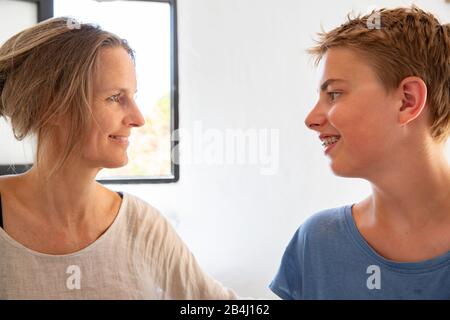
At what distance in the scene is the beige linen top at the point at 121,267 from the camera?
19.4 inches

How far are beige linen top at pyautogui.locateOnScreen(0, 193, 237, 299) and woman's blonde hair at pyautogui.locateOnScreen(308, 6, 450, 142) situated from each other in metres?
0.32

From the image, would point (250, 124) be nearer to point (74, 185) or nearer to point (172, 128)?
point (172, 128)

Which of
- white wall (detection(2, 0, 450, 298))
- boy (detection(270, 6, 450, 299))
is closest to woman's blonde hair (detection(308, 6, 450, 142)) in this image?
boy (detection(270, 6, 450, 299))

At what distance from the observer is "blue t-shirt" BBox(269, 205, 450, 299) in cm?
52

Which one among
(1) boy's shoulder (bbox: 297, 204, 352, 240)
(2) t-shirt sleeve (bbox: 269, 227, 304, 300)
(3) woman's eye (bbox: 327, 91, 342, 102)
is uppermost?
(3) woman's eye (bbox: 327, 91, 342, 102)

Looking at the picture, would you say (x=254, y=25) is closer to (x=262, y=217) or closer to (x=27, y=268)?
(x=262, y=217)

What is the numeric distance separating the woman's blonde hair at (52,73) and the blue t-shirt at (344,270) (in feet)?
1.03

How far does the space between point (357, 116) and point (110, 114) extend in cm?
28

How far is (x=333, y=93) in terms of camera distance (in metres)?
0.54

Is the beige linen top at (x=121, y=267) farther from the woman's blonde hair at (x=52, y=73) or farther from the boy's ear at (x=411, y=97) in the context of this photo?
the boy's ear at (x=411, y=97)

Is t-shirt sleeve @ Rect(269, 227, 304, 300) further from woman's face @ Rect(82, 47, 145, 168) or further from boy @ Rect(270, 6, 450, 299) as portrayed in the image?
woman's face @ Rect(82, 47, 145, 168)

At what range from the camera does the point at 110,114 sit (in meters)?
0.51

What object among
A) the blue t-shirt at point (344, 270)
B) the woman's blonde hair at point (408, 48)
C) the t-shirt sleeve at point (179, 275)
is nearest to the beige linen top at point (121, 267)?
the t-shirt sleeve at point (179, 275)

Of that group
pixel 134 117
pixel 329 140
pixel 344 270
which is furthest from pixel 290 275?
pixel 134 117
